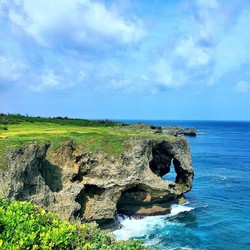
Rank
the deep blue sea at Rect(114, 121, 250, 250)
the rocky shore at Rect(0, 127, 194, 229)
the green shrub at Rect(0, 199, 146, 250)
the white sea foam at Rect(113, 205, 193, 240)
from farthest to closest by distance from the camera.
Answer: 1. the white sea foam at Rect(113, 205, 193, 240)
2. the deep blue sea at Rect(114, 121, 250, 250)
3. the rocky shore at Rect(0, 127, 194, 229)
4. the green shrub at Rect(0, 199, 146, 250)

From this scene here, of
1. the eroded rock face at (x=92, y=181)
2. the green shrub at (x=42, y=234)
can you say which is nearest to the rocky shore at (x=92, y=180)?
the eroded rock face at (x=92, y=181)

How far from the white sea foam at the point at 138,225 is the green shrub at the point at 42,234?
1891 centimetres

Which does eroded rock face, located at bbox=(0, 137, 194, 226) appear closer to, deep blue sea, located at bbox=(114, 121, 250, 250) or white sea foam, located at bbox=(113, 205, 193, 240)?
white sea foam, located at bbox=(113, 205, 193, 240)

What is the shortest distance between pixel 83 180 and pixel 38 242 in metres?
22.4

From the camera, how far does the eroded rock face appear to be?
96.5 ft

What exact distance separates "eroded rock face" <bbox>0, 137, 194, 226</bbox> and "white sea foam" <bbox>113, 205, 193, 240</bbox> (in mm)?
1169

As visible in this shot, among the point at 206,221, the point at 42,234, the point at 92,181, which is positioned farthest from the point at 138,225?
the point at 42,234

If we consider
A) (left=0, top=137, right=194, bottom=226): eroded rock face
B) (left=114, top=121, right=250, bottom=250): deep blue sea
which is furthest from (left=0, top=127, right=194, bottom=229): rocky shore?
(left=114, top=121, right=250, bottom=250): deep blue sea

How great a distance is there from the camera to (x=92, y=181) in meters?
35.4

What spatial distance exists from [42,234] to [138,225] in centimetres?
2493

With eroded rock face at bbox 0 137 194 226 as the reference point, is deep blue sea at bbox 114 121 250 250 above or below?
below

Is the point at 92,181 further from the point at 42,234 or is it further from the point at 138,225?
the point at 42,234

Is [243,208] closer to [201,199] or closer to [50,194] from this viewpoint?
[201,199]

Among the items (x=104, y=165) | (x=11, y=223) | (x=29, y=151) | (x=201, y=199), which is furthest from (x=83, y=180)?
(x=11, y=223)
